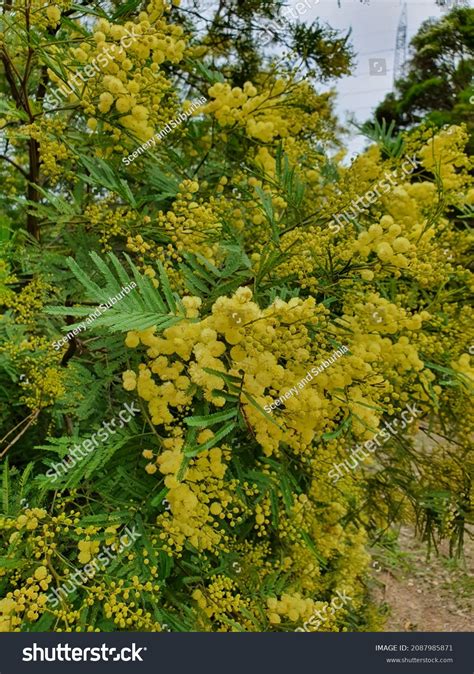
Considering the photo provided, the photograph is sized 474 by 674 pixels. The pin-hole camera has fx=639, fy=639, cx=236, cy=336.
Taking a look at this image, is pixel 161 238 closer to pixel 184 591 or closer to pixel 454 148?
pixel 454 148

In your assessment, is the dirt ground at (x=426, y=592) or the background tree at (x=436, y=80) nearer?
the dirt ground at (x=426, y=592)

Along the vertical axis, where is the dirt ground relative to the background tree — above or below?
below

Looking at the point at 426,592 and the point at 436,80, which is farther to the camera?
the point at 436,80

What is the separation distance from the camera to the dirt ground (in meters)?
4.05

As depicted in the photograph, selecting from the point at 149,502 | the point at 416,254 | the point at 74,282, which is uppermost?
the point at 74,282

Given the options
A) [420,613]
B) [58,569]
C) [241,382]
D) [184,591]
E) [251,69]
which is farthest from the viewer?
[420,613]

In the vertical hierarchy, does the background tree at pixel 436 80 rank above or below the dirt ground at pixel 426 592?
above

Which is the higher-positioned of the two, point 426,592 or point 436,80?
point 436,80

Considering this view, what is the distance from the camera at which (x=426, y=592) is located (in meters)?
4.70

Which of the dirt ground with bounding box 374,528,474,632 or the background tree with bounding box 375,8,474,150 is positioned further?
the background tree with bounding box 375,8,474,150

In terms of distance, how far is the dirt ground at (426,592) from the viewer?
13.3 ft

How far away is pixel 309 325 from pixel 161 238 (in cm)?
73

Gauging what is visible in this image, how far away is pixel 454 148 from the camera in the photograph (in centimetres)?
214

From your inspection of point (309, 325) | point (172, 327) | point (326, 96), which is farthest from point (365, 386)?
point (326, 96)
